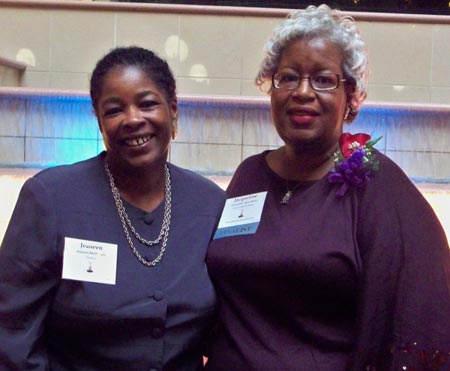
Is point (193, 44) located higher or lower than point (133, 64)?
higher

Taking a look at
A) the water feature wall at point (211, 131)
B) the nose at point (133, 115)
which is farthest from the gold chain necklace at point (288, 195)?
the water feature wall at point (211, 131)

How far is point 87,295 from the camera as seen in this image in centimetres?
209

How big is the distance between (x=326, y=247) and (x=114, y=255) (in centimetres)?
57

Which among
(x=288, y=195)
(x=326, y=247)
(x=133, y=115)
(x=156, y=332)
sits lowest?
(x=156, y=332)

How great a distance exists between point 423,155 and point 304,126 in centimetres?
469

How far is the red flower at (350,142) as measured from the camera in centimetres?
219

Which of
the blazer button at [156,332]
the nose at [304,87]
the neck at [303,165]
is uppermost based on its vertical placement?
the nose at [304,87]

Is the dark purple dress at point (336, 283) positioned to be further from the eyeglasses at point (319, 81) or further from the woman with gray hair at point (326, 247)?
the eyeglasses at point (319, 81)

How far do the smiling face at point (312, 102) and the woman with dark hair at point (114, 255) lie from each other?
35cm

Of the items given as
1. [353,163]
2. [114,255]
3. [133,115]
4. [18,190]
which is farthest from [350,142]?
[18,190]

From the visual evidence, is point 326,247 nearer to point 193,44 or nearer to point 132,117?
point 132,117

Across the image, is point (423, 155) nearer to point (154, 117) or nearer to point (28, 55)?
point (28, 55)

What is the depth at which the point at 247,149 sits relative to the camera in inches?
261

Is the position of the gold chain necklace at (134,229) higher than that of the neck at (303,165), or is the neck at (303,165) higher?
the neck at (303,165)
